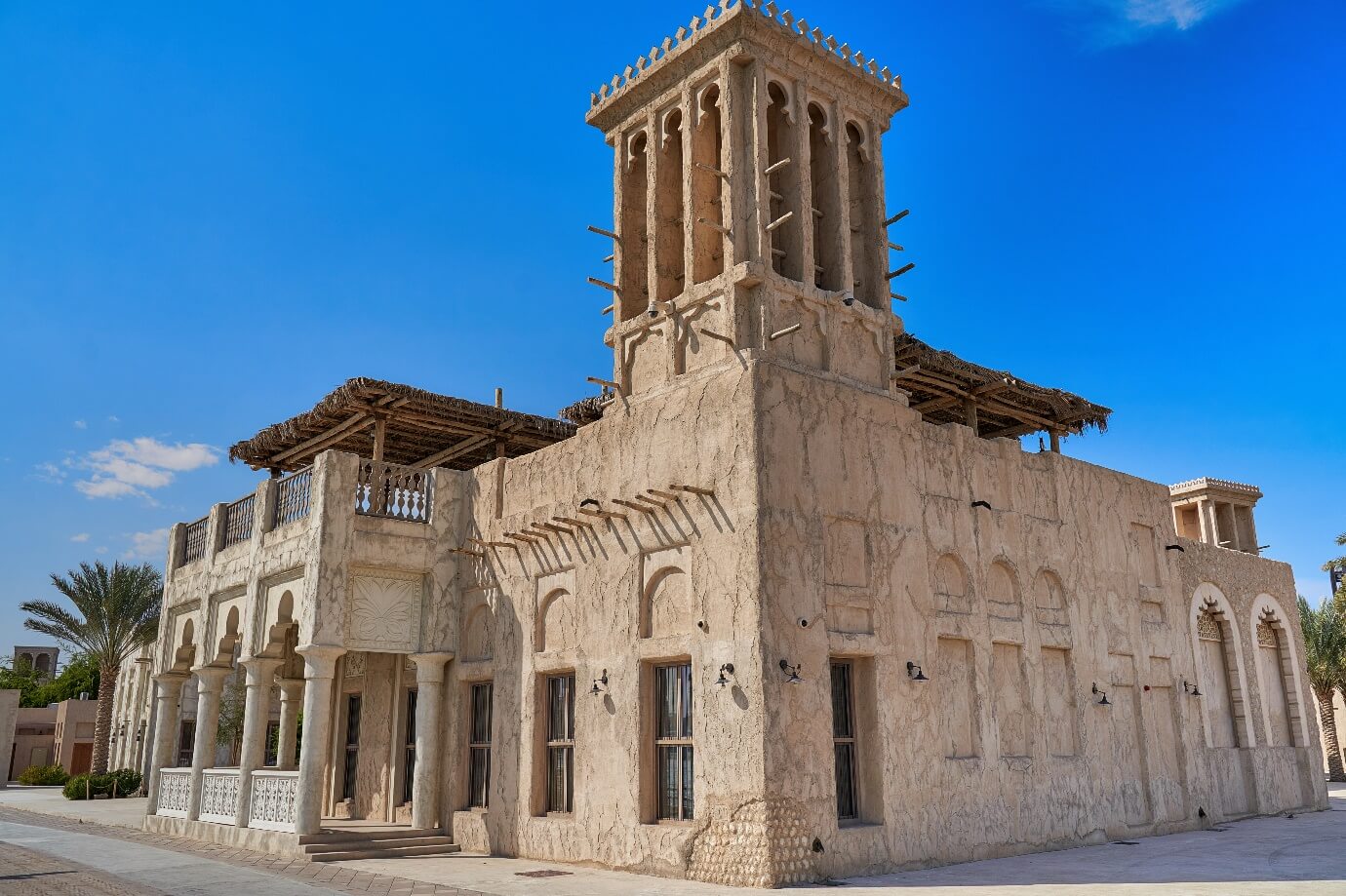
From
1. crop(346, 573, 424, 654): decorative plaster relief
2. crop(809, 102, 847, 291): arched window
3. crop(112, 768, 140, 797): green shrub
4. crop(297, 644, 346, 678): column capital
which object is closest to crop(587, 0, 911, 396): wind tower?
crop(809, 102, 847, 291): arched window

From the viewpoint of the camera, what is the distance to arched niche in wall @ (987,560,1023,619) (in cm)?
1667

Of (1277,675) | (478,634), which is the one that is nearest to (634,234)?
(478,634)

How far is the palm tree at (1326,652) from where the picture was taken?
38062 millimetres

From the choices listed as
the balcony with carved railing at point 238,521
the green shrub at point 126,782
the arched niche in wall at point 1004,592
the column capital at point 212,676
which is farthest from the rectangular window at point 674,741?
the green shrub at point 126,782

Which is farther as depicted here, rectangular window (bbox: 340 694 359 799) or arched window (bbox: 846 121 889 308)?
rectangular window (bbox: 340 694 359 799)

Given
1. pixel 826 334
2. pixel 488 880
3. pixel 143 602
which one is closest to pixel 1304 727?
pixel 826 334

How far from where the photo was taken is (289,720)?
19938 mm

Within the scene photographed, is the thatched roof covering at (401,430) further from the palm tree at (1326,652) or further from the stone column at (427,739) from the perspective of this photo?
the palm tree at (1326,652)

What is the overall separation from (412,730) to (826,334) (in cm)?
1093

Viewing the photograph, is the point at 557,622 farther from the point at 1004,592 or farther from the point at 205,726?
the point at 205,726

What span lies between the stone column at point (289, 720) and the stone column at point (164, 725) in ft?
7.78

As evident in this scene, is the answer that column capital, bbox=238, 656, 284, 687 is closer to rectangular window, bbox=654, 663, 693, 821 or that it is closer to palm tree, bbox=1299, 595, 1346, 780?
rectangular window, bbox=654, 663, 693, 821

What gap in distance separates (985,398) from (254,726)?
14.5 meters

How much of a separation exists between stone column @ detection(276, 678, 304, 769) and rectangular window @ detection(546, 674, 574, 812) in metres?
5.04
